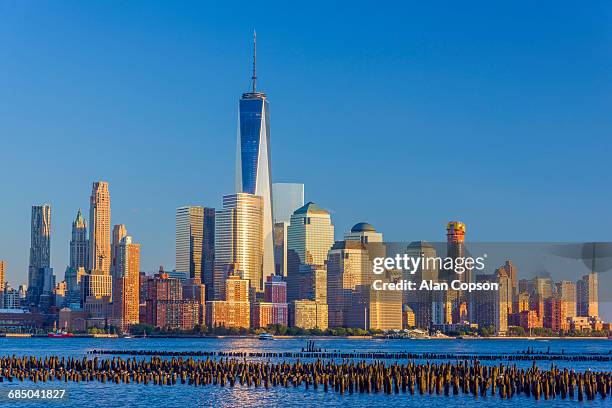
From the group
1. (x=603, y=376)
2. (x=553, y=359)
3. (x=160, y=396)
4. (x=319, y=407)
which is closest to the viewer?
(x=319, y=407)

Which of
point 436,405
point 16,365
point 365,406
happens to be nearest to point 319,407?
point 365,406

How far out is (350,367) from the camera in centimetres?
12375

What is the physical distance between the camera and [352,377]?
114438 millimetres

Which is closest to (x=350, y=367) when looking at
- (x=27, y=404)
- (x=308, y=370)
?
(x=308, y=370)

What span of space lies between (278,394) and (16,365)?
1419 inches

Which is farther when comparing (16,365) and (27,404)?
(16,365)

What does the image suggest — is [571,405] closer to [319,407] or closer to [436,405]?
[436,405]

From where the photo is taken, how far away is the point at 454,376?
115 meters

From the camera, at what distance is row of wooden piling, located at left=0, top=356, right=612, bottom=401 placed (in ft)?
360

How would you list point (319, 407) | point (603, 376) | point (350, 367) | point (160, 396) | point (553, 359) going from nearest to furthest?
1. point (319, 407)
2. point (160, 396)
3. point (603, 376)
4. point (350, 367)
5. point (553, 359)

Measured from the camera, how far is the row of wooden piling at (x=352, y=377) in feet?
360

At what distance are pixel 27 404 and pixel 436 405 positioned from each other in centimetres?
3498

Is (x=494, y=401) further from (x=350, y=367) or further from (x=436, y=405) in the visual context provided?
(x=350, y=367)

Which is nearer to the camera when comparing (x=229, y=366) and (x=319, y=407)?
(x=319, y=407)
